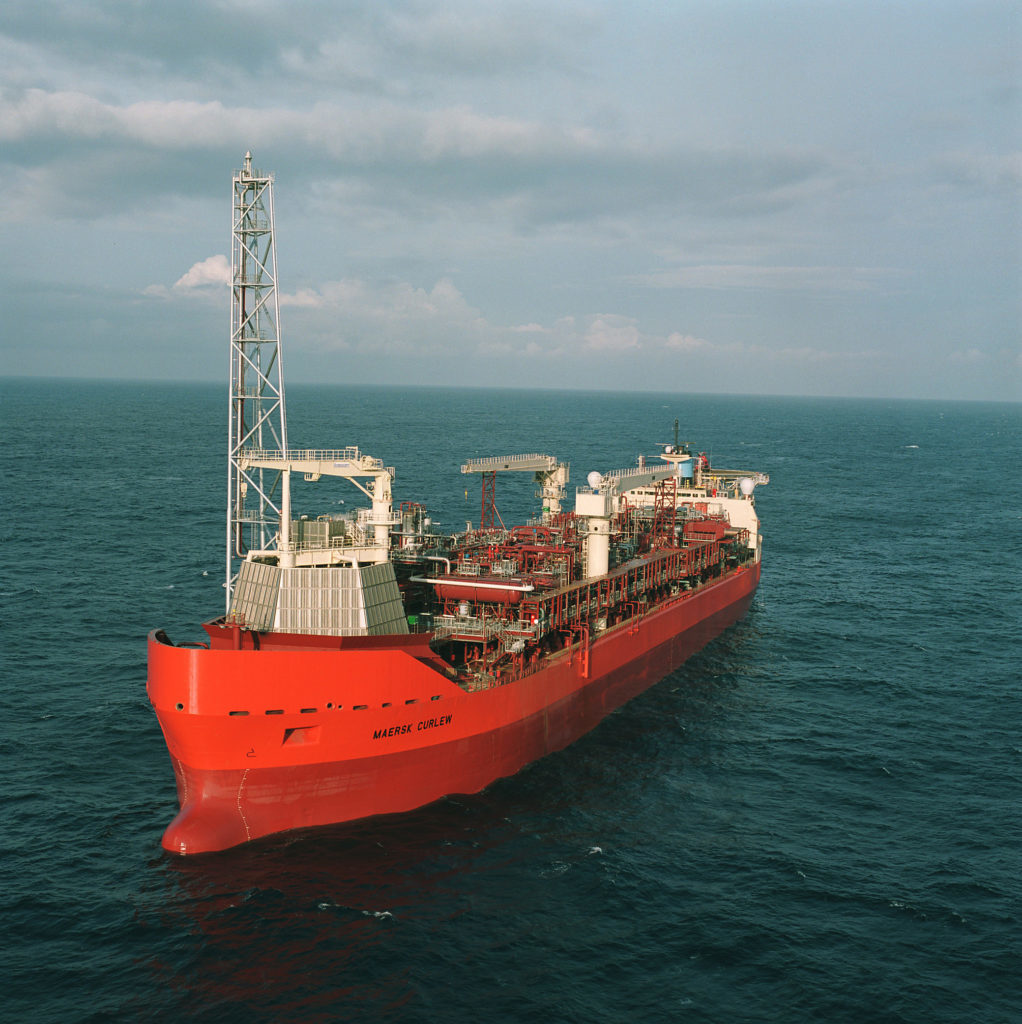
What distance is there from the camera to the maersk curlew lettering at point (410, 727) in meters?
34.3

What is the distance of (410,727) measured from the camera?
1384 inches

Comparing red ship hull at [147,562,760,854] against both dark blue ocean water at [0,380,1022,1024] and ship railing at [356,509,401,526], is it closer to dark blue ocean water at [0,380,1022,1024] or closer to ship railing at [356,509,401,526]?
dark blue ocean water at [0,380,1022,1024]

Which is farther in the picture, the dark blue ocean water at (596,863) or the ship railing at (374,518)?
the ship railing at (374,518)

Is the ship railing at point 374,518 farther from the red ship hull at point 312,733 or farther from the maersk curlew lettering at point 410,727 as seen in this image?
the maersk curlew lettering at point 410,727

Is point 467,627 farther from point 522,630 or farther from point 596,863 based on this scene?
point 596,863

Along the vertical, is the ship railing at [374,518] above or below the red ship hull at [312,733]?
above

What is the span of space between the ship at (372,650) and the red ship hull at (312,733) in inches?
2.8

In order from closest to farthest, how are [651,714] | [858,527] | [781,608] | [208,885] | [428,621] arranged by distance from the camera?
[208,885] < [428,621] < [651,714] < [781,608] < [858,527]

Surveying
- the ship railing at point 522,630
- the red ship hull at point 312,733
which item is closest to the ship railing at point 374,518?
the red ship hull at point 312,733

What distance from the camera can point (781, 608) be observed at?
70875 millimetres

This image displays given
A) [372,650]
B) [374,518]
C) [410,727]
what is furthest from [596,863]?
[374,518]

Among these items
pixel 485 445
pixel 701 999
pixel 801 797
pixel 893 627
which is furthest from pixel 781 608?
pixel 485 445

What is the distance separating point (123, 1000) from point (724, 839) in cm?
2155

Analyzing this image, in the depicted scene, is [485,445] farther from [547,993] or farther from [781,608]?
[547,993]
